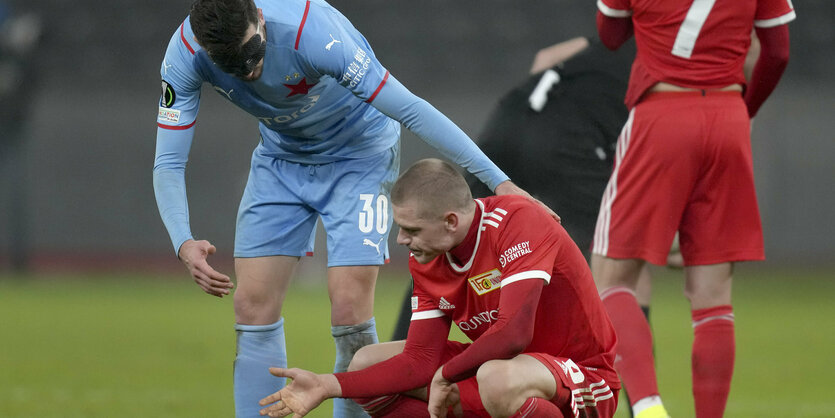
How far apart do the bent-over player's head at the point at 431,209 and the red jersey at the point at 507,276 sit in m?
0.10

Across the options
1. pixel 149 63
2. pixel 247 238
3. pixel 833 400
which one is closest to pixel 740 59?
pixel 247 238

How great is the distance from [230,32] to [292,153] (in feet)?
2.71

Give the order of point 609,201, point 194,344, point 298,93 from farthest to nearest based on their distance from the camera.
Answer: point 194,344, point 609,201, point 298,93

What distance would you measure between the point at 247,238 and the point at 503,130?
4.79ft

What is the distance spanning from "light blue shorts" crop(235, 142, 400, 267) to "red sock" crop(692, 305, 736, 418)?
46.9 inches

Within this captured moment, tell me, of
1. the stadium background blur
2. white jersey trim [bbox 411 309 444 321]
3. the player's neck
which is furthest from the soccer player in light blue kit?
the stadium background blur

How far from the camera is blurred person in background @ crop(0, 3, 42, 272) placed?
13633mm

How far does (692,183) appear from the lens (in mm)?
3740

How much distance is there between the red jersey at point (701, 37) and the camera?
148 inches

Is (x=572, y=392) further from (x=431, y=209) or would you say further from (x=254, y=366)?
(x=254, y=366)

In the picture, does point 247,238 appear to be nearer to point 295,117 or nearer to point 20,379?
point 295,117

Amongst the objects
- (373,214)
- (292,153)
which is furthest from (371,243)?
(292,153)

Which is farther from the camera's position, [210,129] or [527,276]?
[210,129]

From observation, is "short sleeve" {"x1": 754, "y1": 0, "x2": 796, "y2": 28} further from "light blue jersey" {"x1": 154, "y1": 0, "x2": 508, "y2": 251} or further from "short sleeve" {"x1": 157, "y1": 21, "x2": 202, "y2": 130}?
"short sleeve" {"x1": 157, "y1": 21, "x2": 202, "y2": 130}
